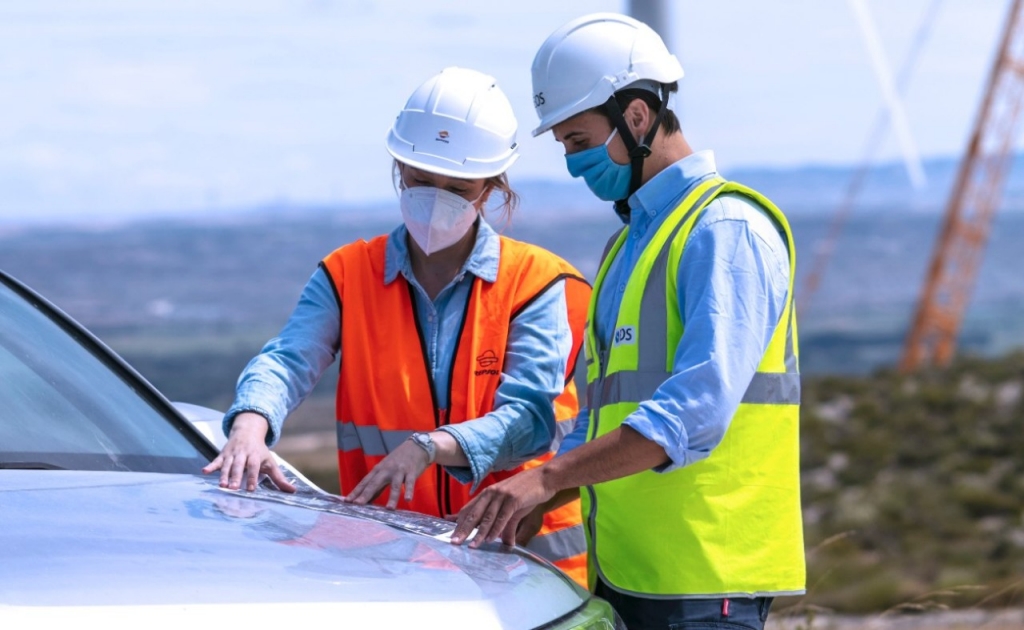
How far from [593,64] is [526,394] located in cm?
82

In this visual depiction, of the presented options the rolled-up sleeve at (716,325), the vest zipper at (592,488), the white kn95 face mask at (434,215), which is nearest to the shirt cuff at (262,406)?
the white kn95 face mask at (434,215)

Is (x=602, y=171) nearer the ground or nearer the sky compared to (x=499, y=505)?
nearer the sky

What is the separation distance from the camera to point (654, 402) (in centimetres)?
280

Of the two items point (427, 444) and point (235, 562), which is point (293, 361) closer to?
point (427, 444)

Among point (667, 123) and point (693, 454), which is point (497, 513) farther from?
point (667, 123)

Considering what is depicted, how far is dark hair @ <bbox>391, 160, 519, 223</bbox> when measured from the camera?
3656mm

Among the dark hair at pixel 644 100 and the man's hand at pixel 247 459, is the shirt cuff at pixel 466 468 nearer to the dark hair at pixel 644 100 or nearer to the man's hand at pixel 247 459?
the man's hand at pixel 247 459

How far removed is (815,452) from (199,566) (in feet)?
86.9

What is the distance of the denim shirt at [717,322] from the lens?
9.09 feet

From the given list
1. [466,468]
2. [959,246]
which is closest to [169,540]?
[466,468]

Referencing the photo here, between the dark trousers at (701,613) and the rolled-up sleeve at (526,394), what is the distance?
0.52 m

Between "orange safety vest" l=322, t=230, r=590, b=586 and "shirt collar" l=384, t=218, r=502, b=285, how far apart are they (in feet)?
0.06

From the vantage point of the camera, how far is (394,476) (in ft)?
10.5

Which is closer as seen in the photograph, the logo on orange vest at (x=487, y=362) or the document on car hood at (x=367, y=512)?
the document on car hood at (x=367, y=512)
